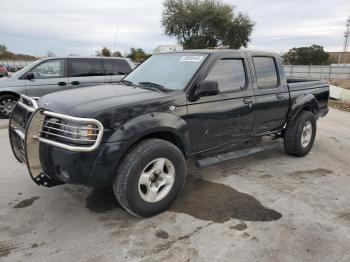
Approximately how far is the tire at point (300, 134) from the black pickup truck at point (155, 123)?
0.24 m

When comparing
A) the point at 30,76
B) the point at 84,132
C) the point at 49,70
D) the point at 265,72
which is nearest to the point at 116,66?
the point at 49,70

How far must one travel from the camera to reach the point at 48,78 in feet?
31.3

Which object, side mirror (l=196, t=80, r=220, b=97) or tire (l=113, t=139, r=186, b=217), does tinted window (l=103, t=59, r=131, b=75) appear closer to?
side mirror (l=196, t=80, r=220, b=97)

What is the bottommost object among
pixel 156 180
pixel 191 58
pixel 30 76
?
pixel 156 180

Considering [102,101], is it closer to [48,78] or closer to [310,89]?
[310,89]

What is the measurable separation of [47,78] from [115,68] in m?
1.90

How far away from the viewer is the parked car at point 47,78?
9.46 meters

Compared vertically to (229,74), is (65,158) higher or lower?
lower

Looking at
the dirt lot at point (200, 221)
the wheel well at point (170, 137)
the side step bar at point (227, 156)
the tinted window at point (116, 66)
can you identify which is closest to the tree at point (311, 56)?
the tinted window at point (116, 66)

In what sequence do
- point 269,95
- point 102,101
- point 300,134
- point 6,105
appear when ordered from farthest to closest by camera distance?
point 6,105, point 300,134, point 269,95, point 102,101

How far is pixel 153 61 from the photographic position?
17.2 feet

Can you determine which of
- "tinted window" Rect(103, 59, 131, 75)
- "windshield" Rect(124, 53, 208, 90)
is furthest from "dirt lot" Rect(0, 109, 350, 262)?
"tinted window" Rect(103, 59, 131, 75)

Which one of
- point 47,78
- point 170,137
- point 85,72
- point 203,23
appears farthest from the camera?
point 203,23

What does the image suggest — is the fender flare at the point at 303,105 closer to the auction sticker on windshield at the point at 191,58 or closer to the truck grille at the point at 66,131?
the auction sticker on windshield at the point at 191,58
